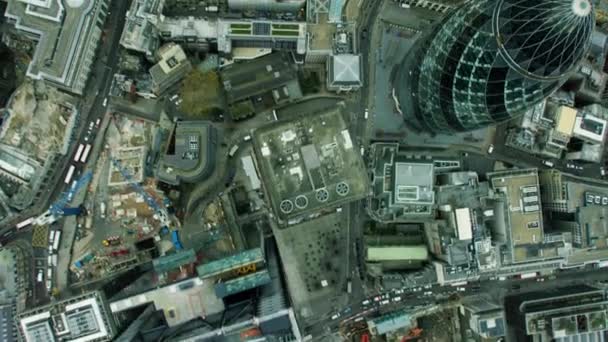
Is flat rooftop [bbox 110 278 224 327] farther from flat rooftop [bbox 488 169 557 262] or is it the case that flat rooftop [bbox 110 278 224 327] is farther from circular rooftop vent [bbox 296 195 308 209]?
flat rooftop [bbox 488 169 557 262]

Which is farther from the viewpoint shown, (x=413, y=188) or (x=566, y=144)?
(x=566, y=144)

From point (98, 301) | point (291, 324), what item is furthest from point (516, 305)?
point (98, 301)

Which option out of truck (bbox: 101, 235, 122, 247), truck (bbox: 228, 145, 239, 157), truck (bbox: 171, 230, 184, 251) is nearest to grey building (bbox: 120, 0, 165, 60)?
truck (bbox: 228, 145, 239, 157)

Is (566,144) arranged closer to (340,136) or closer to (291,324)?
(340,136)

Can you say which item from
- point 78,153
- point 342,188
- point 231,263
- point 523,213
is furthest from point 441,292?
point 78,153

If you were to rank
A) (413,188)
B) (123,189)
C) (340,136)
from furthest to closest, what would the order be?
(123,189) < (413,188) < (340,136)

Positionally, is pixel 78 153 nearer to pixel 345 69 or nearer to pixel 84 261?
pixel 84 261
